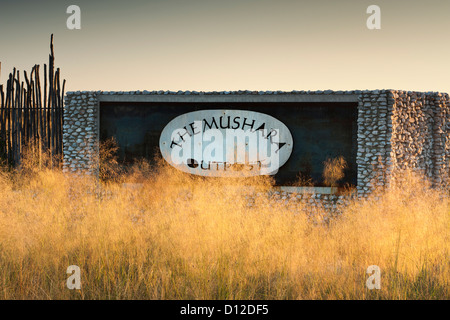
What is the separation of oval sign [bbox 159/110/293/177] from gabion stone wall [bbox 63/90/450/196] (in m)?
0.60

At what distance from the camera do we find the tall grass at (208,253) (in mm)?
3848

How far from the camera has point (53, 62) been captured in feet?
41.8

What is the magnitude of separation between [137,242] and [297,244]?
2.01 metres

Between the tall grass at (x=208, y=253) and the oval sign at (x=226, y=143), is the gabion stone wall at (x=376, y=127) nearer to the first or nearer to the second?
the oval sign at (x=226, y=143)

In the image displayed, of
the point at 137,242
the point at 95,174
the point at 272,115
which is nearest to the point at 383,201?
the point at 272,115

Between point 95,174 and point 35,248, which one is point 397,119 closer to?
point 95,174

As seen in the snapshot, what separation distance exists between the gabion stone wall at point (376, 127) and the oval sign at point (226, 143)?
60 centimetres

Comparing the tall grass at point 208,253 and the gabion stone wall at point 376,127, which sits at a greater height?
the gabion stone wall at point 376,127

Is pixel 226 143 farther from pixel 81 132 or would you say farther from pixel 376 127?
pixel 81 132

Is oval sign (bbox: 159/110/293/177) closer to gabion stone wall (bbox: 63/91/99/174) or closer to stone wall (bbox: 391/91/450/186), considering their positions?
gabion stone wall (bbox: 63/91/99/174)

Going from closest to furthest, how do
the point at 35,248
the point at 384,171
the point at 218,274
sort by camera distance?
the point at 218,274, the point at 35,248, the point at 384,171

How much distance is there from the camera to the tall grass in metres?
3.85

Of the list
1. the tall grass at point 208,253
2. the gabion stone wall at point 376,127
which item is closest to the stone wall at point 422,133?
the gabion stone wall at point 376,127

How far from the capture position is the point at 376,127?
396 inches
